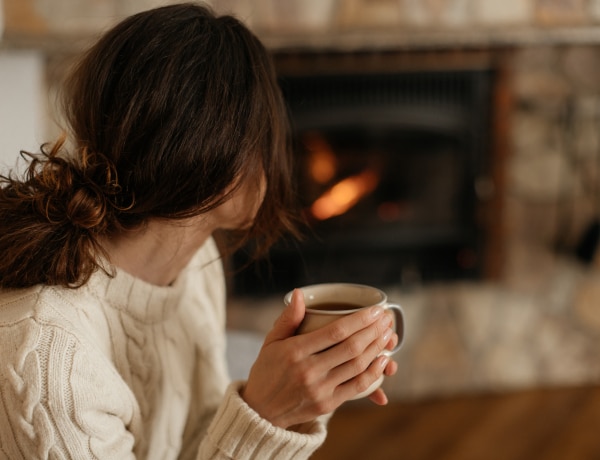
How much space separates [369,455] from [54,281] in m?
1.29

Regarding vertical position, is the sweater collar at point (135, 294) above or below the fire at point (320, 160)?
above

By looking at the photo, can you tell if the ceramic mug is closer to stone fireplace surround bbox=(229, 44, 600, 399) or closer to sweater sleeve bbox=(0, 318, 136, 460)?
sweater sleeve bbox=(0, 318, 136, 460)

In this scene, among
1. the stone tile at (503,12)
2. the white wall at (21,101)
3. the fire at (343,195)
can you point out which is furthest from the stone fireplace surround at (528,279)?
the white wall at (21,101)

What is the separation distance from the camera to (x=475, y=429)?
196 cm

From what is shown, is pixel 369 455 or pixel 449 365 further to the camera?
pixel 449 365

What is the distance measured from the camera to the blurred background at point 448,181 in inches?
69.0

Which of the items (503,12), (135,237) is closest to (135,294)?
(135,237)

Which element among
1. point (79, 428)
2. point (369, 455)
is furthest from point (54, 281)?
point (369, 455)

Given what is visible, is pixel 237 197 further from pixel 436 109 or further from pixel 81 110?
pixel 436 109

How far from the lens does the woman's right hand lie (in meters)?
0.72

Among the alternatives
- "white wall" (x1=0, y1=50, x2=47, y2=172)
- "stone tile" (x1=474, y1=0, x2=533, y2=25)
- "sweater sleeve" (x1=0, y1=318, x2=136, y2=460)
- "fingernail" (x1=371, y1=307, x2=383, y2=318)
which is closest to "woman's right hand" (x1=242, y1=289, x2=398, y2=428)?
"fingernail" (x1=371, y1=307, x2=383, y2=318)

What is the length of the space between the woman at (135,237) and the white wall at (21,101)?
0.92 meters

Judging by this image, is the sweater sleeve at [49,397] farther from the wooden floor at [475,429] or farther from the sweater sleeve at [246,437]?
the wooden floor at [475,429]

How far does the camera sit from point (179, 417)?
96 cm
